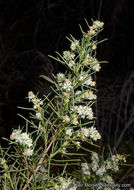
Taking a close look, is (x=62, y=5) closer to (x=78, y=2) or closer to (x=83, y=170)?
(x=78, y=2)

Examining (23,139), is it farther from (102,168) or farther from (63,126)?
(102,168)

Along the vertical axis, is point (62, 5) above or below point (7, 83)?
above

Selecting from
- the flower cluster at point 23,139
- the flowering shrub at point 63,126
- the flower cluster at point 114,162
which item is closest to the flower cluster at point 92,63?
the flowering shrub at point 63,126

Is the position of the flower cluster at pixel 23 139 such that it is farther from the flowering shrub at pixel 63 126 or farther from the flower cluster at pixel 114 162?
the flower cluster at pixel 114 162

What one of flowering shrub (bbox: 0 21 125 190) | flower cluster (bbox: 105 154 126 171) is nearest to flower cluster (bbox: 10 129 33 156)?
flowering shrub (bbox: 0 21 125 190)

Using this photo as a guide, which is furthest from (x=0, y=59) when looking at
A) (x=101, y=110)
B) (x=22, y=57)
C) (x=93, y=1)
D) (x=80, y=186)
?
(x=80, y=186)

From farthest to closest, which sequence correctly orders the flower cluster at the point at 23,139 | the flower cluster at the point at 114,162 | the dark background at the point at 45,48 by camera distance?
1. the dark background at the point at 45,48
2. the flower cluster at the point at 114,162
3. the flower cluster at the point at 23,139

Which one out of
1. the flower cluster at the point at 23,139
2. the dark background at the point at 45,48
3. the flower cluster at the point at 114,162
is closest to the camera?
the flower cluster at the point at 23,139

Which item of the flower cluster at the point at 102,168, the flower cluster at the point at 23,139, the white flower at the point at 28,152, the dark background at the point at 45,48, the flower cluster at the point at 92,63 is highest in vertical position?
the dark background at the point at 45,48
